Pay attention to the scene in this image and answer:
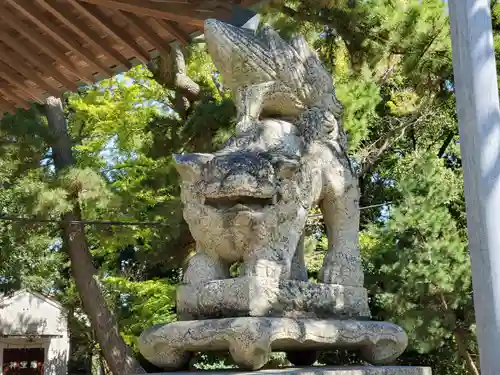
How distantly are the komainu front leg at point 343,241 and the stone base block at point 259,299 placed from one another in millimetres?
107

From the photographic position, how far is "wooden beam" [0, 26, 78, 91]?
3346 millimetres

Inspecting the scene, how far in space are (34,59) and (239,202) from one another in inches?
75.2

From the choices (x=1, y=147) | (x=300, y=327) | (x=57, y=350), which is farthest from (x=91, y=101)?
(x=300, y=327)

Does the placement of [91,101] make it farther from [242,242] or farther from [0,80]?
[242,242]

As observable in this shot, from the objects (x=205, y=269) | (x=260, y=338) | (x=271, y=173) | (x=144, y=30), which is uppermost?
(x=144, y=30)

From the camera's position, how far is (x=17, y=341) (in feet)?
43.8

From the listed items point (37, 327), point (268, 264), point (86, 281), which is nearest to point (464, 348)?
point (86, 281)

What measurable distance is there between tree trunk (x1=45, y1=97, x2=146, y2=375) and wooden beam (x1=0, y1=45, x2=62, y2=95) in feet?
14.0

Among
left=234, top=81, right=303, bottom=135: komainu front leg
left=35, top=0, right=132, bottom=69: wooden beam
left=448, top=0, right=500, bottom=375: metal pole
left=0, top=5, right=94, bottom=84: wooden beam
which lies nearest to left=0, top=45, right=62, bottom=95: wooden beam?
left=0, top=5, right=94, bottom=84: wooden beam

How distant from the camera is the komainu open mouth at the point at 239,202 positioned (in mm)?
2250

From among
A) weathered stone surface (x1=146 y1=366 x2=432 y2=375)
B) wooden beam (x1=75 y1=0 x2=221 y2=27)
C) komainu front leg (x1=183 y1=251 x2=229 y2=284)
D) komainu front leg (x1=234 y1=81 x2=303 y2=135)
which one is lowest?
weathered stone surface (x1=146 y1=366 x2=432 y2=375)

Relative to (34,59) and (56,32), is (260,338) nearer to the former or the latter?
(56,32)

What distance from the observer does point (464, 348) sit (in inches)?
327

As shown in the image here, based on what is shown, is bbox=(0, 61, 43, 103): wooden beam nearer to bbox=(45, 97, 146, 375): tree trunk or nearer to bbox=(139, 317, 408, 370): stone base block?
bbox=(139, 317, 408, 370): stone base block
